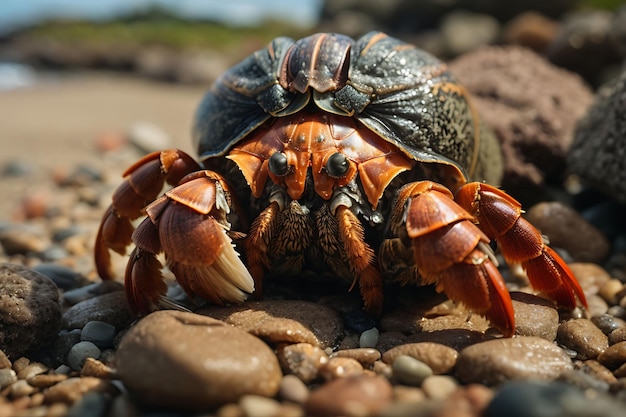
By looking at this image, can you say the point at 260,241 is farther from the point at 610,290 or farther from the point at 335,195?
the point at 610,290

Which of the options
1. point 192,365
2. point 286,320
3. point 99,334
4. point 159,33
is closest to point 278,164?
point 286,320

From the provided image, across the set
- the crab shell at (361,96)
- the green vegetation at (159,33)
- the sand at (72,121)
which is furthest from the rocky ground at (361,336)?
the green vegetation at (159,33)

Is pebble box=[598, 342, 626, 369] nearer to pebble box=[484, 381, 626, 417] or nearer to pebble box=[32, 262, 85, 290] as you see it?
pebble box=[484, 381, 626, 417]

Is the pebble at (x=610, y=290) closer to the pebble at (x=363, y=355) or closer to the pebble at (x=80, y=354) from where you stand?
the pebble at (x=363, y=355)

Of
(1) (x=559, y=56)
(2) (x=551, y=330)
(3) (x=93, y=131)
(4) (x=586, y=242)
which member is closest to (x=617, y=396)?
(2) (x=551, y=330)

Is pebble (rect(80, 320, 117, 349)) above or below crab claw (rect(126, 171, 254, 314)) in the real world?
below

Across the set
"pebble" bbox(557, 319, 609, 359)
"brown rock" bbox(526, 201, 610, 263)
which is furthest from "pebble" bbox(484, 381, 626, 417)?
"brown rock" bbox(526, 201, 610, 263)
